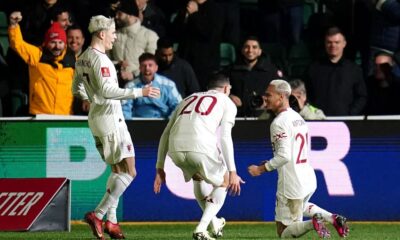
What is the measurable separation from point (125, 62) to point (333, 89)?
8.91 feet

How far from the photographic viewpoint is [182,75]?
16.3 metres

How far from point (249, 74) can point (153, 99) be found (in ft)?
4.34

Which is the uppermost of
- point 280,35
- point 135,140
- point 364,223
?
point 280,35

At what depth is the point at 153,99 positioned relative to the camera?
1579 cm

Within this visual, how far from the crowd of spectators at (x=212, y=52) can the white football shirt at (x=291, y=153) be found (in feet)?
11.0

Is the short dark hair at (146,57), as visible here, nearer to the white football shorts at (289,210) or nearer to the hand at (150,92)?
the hand at (150,92)

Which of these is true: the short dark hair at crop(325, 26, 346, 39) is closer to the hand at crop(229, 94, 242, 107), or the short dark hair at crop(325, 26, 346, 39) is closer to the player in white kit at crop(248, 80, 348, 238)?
the hand at crop(229, 94, 242, 107)

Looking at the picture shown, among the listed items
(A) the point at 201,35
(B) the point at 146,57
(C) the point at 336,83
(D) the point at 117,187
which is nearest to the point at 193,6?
(A) the point at 201,35

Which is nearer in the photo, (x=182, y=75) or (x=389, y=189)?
(x=389, y=189)

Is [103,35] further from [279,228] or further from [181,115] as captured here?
[279,228]

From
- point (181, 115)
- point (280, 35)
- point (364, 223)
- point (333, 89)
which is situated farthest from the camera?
point (280, 35)

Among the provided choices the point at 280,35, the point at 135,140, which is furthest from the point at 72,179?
the point at 280,35

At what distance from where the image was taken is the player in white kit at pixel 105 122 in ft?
40.0

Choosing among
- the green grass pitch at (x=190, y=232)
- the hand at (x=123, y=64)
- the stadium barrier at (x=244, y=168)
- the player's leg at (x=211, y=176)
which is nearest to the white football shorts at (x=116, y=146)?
the player's leg at (x=211, y=176)
